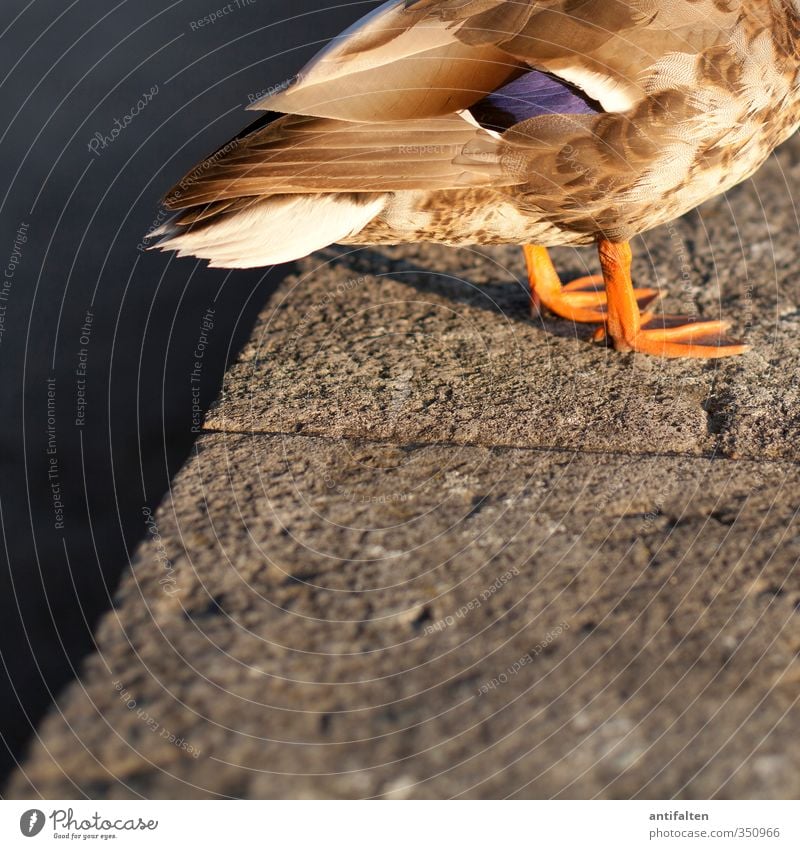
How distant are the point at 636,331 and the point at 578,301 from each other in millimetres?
348

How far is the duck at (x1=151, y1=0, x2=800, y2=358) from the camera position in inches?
97.0

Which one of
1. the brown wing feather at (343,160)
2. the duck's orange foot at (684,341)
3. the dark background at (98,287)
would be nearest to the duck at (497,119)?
the brown wing feather at (343,160)

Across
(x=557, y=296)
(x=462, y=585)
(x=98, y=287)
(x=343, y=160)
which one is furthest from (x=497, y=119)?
(x=98, y=287)

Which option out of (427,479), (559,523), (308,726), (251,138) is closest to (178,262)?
(251,138)

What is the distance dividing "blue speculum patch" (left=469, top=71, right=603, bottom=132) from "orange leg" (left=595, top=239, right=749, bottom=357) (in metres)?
0.51

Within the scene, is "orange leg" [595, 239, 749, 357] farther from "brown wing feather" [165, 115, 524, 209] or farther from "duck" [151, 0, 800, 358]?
"brown wing feather" [165, 115, 524, 209]

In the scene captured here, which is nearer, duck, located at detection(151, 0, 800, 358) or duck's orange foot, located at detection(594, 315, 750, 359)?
duck, located at detection(151, 0, 800, 358)

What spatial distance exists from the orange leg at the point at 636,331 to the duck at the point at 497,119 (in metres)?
0.28

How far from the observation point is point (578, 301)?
329cm

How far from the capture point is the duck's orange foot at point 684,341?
294 cm

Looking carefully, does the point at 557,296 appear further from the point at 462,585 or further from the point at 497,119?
the point at 462,585

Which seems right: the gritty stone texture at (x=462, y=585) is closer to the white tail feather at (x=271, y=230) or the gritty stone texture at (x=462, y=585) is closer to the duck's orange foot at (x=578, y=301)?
the duck's orange foot at (x=578, y=301)

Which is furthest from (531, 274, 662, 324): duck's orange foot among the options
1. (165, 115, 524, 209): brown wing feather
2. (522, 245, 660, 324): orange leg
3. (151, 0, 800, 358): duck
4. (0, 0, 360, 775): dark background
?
(0, 0, 360, 775): dark background

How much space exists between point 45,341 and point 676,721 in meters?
3.11
